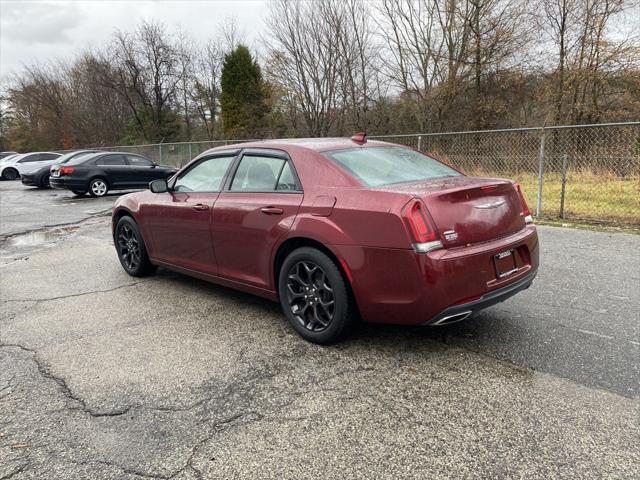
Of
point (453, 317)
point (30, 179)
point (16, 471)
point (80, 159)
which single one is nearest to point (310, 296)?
Result: point (453, 317)

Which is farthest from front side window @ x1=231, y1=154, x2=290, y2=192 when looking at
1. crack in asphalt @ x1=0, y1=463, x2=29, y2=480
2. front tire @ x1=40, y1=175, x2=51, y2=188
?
front tire @ x1=40, y1=175, x2=51, y2=188

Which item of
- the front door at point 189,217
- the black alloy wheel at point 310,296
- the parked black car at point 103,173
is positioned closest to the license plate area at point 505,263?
the black alloy wheel at point 310,296

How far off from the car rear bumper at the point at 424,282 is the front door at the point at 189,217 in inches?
63.0

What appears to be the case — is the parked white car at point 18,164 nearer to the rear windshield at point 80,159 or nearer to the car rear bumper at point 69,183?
the rear windshield at point 80,159

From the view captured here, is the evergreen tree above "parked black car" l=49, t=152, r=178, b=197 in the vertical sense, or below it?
above

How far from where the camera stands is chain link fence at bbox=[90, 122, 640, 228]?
7.97 meters

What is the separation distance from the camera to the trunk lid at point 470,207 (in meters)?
2.91

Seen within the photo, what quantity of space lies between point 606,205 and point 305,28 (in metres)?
20.5

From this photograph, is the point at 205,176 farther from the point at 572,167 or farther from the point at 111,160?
the point at 111,160

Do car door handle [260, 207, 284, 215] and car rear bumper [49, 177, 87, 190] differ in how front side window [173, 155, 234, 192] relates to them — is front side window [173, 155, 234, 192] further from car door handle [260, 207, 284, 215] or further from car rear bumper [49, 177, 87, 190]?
car rear bumper [49, 177, 87, 190]

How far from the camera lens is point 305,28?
24.9 m

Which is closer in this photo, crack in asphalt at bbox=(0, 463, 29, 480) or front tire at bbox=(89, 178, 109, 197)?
crack in asphalt at bbox=(0, 463, 29, 480)

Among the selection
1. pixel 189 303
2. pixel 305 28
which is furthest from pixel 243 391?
pixel 305 28

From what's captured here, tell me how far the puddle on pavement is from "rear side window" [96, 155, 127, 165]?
6.44 metres
